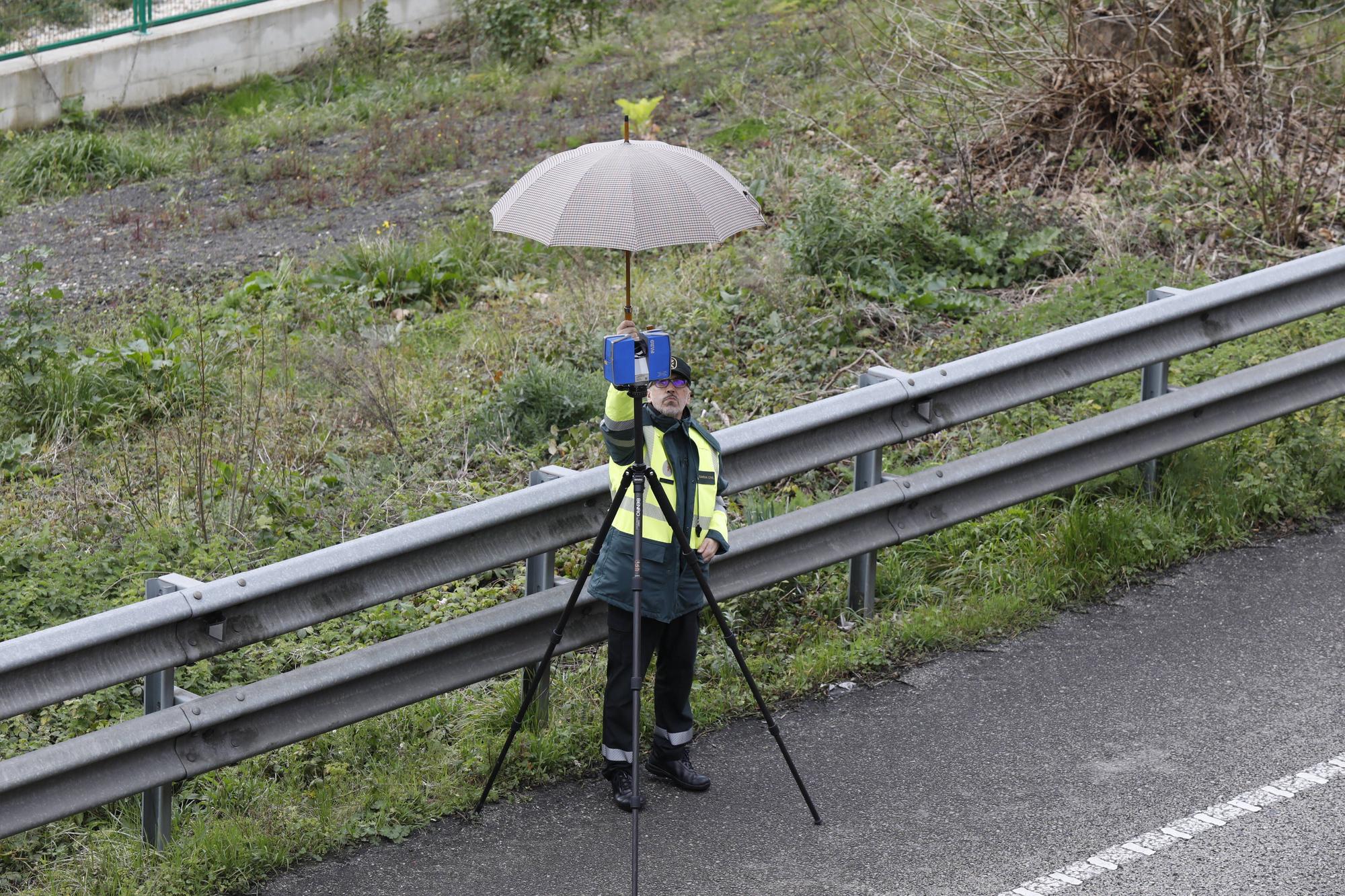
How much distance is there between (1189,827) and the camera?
4598 mm

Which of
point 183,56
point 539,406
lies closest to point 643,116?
point 539,406

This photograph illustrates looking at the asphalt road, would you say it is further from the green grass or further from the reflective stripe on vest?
the reflective stripe on vest

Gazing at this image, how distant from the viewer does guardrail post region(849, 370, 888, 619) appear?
233 inches

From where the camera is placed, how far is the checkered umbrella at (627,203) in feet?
15.4

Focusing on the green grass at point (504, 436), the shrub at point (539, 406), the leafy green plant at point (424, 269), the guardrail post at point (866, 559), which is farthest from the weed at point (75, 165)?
the guardrail post at point (866, 559)

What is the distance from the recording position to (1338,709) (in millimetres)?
5238

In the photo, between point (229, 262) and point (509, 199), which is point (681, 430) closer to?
point (509, 199)

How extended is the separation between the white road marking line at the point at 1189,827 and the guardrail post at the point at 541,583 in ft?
5.56

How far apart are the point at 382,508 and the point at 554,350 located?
2.05 m

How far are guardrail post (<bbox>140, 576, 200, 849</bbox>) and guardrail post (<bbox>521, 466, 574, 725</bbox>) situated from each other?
1.17 m

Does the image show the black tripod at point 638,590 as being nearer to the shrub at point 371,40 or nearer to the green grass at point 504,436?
the green grass at point 504,436

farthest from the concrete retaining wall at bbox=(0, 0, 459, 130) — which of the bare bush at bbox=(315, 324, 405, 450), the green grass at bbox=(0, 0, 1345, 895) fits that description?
the bare bush at bbox=(315, 324, 405, 450)

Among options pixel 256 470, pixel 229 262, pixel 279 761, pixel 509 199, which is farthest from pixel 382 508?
pixel 229 262

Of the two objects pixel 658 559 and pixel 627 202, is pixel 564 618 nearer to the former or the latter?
pixel 658 559
